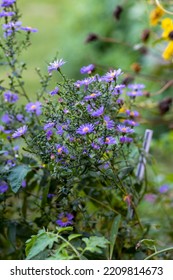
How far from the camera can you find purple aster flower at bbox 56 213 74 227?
142 cm

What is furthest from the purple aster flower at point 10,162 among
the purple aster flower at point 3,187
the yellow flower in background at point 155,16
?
the yellow flower in background at point 155,16

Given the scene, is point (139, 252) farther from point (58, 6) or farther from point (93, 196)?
point (58, 6)

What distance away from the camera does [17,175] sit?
53.4 inches

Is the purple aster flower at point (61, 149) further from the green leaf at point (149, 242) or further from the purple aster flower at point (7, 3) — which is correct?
the purple aster flower at point (7, 3)

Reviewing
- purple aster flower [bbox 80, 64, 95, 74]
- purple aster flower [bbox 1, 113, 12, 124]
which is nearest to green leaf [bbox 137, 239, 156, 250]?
purple aster flower [bbox 80, 64, 95, 74]

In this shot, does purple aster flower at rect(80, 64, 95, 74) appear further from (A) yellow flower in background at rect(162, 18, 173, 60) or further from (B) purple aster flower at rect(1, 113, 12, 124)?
(A) yellow flower in background at rect(162, 18, 173, 60)

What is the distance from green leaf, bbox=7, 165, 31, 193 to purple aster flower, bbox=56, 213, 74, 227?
0.15m

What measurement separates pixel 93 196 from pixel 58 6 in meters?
5.89

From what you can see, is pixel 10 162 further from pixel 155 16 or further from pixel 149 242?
pixel 155 16

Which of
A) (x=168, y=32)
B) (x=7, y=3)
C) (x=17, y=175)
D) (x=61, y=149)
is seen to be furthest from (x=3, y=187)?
(x=168, y=32)

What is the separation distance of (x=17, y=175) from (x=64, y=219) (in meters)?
0.17

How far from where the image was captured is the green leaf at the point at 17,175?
4.38ft

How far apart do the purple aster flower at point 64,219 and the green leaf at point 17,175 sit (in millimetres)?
151

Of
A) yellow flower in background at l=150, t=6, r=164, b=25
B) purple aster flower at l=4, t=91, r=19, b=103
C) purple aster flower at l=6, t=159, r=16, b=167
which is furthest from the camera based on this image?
yellow flower in background at l=150, t=6, r=164, b=25
